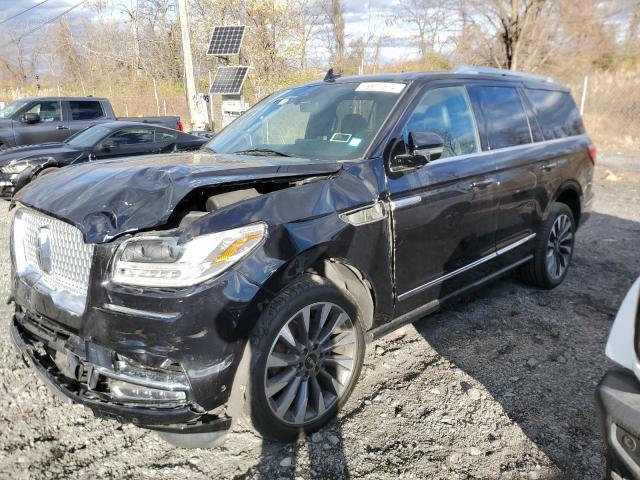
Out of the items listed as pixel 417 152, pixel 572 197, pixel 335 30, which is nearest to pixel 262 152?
pixel 417 152

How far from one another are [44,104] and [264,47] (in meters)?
9.44

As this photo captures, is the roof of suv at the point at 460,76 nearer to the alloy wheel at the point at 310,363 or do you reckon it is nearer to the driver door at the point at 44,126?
the alloy wheel at the point at 310,363

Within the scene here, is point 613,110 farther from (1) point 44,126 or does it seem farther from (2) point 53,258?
(2) point 53,258

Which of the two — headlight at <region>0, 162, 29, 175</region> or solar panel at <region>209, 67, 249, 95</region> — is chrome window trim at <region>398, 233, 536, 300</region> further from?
solar panel at <region>209, 67, 249, 95</region>

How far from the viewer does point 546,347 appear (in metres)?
3.69

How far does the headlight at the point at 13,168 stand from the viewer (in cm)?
820

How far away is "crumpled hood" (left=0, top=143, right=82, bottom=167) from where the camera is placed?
8352mm

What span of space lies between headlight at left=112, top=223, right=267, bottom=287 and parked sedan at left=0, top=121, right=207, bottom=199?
19.5 feet

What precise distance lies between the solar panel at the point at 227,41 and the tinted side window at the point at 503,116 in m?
10.6

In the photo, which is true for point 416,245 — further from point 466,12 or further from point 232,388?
point 466,12

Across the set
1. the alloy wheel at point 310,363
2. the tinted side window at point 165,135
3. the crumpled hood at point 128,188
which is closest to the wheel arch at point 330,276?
the alloy wheel at point 310,363

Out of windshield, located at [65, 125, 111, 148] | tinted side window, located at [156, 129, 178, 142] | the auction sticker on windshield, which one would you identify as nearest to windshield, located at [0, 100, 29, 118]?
windshield, located at [65, 125, 111, 148]

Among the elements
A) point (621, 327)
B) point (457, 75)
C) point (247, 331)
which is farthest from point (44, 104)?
point (621, 327)

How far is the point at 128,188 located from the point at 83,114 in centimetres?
1165
